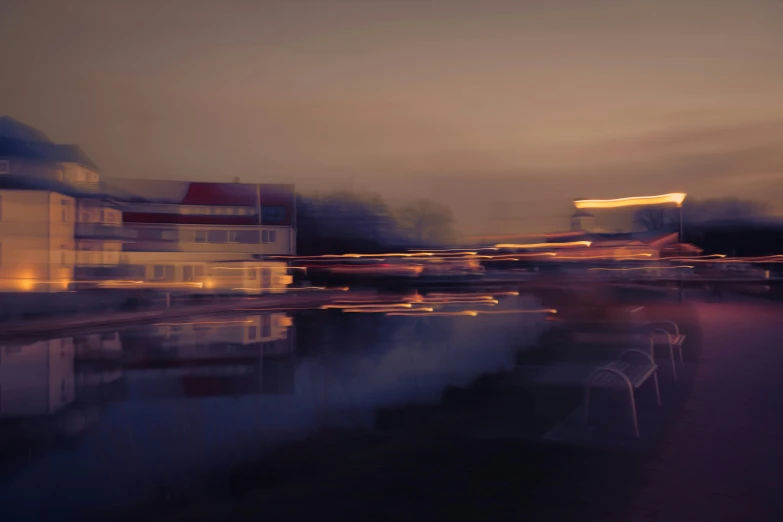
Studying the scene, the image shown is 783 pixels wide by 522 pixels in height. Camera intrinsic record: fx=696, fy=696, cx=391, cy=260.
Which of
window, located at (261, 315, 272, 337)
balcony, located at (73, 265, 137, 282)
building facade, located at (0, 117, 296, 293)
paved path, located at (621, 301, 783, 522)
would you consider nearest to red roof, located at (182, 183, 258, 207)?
building facade, located at (0, 117, 296, 293)

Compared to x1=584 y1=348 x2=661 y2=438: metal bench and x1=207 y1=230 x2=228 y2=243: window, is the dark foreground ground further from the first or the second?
x1=207 y1=230 x2=228 y2=243: window

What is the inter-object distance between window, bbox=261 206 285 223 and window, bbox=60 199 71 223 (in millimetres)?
8638

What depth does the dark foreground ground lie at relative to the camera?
4469mm

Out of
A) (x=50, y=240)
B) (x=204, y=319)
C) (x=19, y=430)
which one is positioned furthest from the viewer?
Answer: (x=50, y=240)

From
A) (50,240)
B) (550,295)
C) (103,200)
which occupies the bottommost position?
(550,295)

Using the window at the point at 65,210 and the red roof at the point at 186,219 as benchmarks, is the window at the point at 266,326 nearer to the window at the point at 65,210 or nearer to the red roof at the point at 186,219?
the red roof at the point at 186,219

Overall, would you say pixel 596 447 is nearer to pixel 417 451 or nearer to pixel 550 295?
pixel 417 451

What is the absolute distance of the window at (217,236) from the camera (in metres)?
29.8

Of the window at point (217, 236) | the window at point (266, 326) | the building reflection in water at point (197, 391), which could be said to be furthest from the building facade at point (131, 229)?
the building reflection in water at point (197, 391)

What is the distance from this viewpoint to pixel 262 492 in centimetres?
500

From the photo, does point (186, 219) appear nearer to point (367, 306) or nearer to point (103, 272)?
point (103, 272)

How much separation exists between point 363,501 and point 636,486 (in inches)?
75.1

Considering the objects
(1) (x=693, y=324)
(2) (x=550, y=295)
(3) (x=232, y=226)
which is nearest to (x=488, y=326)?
(2) (x=550, y=295)

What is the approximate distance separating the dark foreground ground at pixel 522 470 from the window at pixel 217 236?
23.2m
